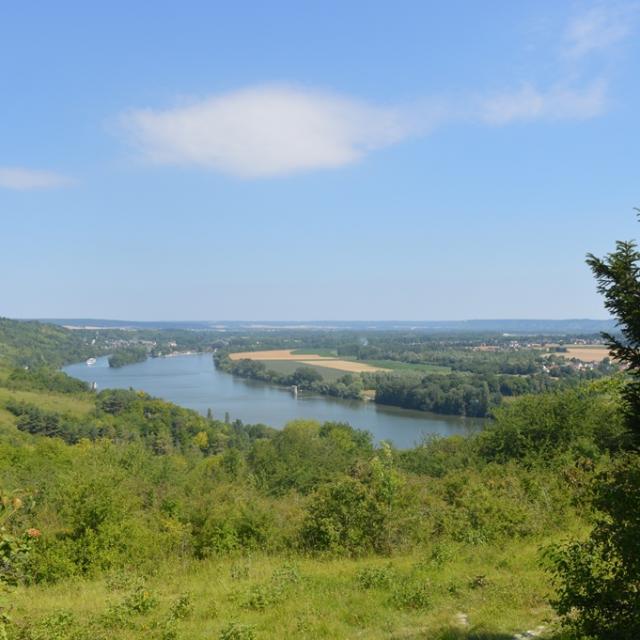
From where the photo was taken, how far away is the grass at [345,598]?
538 cm

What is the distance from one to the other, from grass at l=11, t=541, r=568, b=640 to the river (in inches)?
898

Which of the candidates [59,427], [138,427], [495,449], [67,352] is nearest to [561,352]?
[138,427]

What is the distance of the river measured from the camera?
171ft

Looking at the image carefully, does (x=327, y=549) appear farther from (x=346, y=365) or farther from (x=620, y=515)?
(x=346, y=365)

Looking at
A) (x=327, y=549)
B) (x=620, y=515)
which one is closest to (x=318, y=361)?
(x=327, y=549)

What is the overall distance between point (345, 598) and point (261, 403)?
6838cm

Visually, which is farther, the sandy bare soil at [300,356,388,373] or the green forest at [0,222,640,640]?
the sandy bare soil at [300,356,388,373]

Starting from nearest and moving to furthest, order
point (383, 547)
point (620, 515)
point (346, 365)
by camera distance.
Result: point (620, 515), point (383, 547), point (346, 365)

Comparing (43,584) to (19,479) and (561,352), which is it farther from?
(561,352)

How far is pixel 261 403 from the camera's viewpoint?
2901 inches

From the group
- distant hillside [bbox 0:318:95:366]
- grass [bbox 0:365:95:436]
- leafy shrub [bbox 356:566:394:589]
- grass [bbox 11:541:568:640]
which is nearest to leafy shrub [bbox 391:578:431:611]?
grass [bbox 11:541:568:640]

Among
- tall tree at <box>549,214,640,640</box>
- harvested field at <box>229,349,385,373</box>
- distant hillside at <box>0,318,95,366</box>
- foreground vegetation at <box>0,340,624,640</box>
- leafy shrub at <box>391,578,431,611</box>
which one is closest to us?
tall tree at <box>549,214,640,640</box>

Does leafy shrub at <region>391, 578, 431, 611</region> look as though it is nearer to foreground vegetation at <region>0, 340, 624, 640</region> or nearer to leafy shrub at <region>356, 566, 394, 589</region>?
foreground vegetation at <region>0, 340, 624, 640</region>

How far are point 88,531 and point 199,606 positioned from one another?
3.95m
